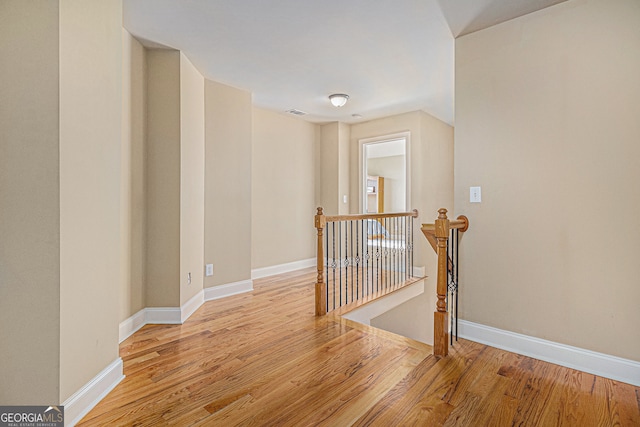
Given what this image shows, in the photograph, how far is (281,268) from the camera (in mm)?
4734

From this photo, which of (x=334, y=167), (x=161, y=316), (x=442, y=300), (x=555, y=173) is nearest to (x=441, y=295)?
(x=442, y=300)

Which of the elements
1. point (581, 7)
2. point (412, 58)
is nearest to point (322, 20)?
point (412, 58)

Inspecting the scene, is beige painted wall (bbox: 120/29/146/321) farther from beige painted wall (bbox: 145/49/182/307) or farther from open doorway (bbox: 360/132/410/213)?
open doorway (bbox: 360/132/410/213)

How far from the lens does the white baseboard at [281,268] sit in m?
4.39

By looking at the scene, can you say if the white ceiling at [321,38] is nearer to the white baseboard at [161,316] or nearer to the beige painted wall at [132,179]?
the beige painted wall at [132,179]

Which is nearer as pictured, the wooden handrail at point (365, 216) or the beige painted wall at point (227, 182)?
the wooden handrail at point (365, 216)

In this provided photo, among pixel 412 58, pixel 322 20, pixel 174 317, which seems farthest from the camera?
pixel 412 58

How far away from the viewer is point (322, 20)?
225 centimetres

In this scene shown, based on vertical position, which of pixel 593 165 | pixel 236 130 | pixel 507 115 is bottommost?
pixel 593 165

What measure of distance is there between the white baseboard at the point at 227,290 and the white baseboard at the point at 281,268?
0.64 m
